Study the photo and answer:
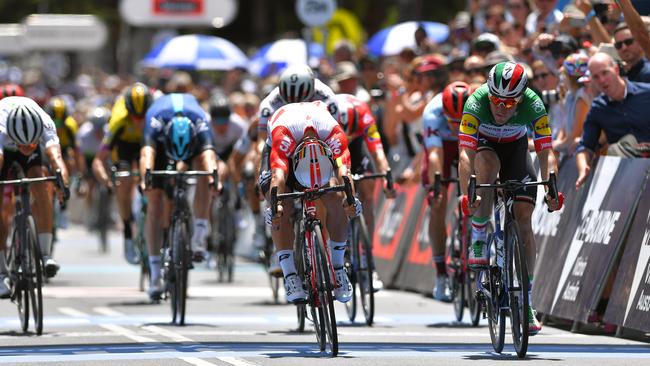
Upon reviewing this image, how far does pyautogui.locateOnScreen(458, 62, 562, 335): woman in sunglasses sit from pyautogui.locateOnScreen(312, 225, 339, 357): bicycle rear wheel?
1.06 meters

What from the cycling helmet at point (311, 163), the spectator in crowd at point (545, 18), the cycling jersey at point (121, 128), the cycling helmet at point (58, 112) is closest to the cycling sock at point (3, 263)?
the cycling helmet at point (311, 163)

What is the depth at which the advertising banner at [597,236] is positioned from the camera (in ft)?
45.8

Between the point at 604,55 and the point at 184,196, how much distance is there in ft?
13.2

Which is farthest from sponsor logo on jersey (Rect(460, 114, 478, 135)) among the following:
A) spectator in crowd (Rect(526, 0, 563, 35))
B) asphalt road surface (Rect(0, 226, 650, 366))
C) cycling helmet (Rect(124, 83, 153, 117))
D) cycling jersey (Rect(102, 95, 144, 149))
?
cycling jersey (Rect(102, 95, 144, 149))

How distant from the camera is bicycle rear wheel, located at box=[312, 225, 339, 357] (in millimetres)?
12195

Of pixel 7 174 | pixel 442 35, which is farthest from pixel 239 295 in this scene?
pixel 442 35

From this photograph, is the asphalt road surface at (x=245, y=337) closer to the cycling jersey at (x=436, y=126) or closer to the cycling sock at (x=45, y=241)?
the cycling sock at (x=45, y=241)

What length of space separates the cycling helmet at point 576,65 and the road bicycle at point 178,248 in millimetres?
3354

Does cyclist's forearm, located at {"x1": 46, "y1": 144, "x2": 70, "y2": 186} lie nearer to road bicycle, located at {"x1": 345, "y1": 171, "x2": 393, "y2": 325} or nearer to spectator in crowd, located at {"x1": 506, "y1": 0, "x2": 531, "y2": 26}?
road bicycle, located at {"x1": 345, "y1": 171, "x2": 393, "y2": 325}

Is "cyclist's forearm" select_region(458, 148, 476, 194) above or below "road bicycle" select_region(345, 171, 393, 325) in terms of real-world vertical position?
above

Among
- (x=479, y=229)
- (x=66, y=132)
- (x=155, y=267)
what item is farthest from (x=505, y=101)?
(x=66, y=132)

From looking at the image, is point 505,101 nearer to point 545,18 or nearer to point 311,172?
point 311,172

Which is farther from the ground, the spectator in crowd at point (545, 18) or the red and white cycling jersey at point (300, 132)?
the spectator in crowd at point (545, 18)

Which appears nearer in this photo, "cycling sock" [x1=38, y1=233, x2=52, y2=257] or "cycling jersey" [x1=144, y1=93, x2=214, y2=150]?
"cycling sock" [x1=38, y1=233, x2=52, y2=257]
